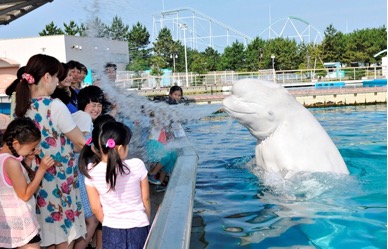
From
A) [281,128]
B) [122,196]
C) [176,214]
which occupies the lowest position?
[176,214]

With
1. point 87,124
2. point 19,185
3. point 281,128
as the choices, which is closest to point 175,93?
point 281,128

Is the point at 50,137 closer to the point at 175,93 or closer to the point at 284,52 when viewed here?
the point at 175,93

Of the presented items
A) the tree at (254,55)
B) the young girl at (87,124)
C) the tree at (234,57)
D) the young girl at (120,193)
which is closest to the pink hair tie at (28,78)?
the young girl at (120,193)

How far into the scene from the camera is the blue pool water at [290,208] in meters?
3.78

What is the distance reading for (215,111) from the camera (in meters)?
16.0

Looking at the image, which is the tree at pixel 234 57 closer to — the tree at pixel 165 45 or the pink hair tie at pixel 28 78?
the tree at pixel 165 45

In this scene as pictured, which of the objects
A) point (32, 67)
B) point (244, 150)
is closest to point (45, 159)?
point (32, 67)

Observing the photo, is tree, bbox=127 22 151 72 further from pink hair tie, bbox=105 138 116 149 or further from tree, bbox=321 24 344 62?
tree, bbox=321 24 344 62

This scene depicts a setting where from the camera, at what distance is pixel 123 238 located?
2908 mm

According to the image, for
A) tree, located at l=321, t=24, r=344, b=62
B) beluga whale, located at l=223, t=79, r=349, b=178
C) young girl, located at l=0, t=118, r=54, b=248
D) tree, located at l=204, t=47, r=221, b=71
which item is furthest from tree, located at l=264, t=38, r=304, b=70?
young girl, located at l=0, t=118, r=54, b=248

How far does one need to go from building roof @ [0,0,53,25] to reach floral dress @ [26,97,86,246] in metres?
3.47

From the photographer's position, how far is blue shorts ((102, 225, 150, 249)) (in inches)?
114

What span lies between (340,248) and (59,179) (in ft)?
7.15

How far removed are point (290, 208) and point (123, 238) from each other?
6.80 feet
